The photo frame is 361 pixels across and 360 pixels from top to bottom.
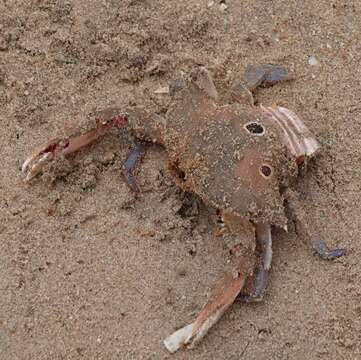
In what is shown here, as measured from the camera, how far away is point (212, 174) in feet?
10.5

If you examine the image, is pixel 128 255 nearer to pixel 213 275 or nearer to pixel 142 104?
pixel 213 275

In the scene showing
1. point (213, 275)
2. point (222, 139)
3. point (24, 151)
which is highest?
point (222, 139)

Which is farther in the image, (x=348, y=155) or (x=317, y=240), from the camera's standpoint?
(x=348, y=155)

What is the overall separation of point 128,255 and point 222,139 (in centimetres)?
70

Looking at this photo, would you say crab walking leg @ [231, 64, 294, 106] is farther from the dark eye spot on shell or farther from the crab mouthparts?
the dark eye spot on shell

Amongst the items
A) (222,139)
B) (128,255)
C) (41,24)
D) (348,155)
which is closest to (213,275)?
(128,255)

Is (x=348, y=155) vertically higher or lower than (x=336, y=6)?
lower

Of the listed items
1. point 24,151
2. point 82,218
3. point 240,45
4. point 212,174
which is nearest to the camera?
point 212,174

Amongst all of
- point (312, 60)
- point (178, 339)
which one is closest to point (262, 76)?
point (312, 60)

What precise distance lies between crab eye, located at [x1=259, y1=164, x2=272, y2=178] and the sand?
34 cm

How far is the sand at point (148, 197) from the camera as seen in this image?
3.19m

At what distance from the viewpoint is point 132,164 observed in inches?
142

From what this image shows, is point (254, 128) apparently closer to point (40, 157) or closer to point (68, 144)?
point (68, 144)

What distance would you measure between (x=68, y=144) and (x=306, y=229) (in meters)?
1.23
